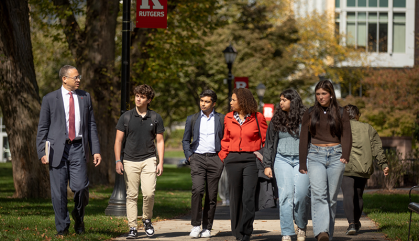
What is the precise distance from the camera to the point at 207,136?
767 centimetres

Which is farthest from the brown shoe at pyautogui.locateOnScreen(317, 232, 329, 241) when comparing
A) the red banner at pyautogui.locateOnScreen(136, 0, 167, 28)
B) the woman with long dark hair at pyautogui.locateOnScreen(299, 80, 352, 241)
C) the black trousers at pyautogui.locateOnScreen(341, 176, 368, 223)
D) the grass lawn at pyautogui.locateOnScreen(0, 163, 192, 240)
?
the red banner at pyautogui.locateOnScreen(136, 0, 167, 28)

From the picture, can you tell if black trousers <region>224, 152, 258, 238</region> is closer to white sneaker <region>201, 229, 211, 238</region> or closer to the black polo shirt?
white sneaker <region>201, 229, 211, 238</region>

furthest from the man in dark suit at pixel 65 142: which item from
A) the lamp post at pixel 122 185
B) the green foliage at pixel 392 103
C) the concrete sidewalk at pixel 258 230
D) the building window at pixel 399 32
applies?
the building window at pixel 399 32

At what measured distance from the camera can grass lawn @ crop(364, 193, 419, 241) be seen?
25.0 ft

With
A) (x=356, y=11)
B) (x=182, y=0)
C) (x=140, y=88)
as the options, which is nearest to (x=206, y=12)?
(x=182, y=0)

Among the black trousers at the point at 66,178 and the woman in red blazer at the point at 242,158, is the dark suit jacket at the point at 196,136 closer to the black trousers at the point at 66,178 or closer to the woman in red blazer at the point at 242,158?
the woman in red blazer at the point at 242,158

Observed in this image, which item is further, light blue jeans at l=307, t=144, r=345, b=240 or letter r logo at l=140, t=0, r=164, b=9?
letter r logo at l=140, t=0, r=164, b=9

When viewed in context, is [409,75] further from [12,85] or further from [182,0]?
[12,85]

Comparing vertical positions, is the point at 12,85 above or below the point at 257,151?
above

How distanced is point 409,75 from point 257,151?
24103mm

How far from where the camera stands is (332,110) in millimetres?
6598

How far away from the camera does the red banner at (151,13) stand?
10414 millimetres

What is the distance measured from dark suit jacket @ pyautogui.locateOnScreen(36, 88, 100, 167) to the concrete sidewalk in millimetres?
1490

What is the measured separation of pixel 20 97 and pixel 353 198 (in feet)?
25.5
